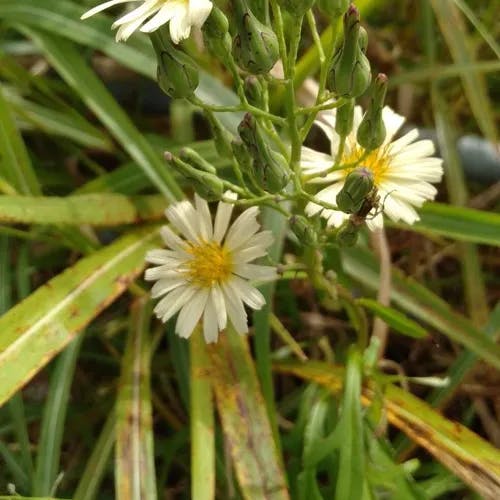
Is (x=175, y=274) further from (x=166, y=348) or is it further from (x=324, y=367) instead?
(x=166, y=348)

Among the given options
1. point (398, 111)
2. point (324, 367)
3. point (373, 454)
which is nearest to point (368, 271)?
point (324, 367)

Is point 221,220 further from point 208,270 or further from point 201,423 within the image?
point 201,423

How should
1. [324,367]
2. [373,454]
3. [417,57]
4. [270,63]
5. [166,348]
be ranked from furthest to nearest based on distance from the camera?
1. [417,57]
2. [166,348]
3. [324,367]
4. [373,454]
5. [270,63]

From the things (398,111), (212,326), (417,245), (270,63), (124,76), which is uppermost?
(124,76)

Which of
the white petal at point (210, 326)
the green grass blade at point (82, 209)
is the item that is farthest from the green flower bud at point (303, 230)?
the green grass blade at point (82, 209)

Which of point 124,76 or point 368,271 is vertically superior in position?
point 124,76

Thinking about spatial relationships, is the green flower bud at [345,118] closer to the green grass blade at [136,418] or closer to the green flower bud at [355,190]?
the green flower bud at [355,190]

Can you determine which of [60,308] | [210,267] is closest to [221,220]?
[210,267]
